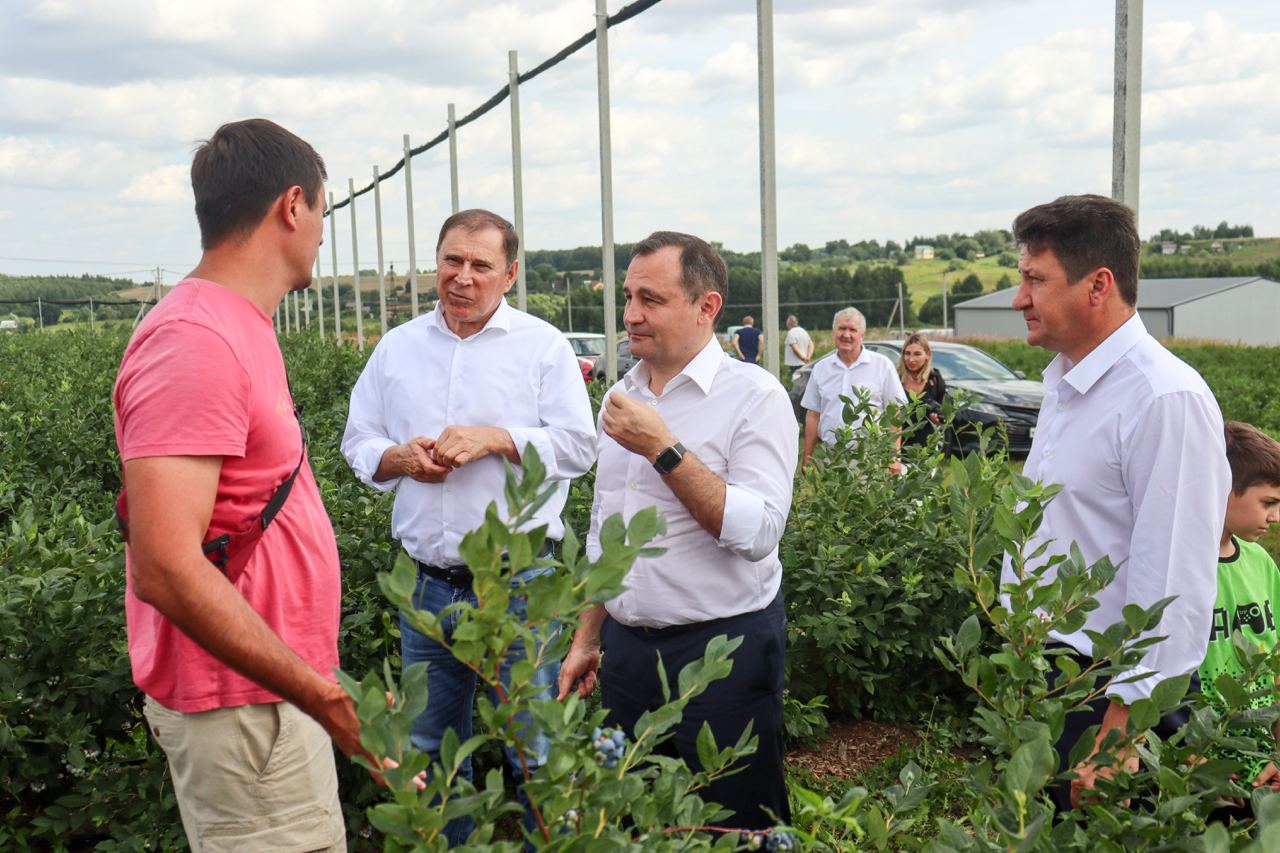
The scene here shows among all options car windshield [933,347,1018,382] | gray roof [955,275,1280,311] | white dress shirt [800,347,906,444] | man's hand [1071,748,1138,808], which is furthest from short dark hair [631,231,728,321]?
gray roof [955,275,1280,311]

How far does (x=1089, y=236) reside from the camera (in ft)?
8.18

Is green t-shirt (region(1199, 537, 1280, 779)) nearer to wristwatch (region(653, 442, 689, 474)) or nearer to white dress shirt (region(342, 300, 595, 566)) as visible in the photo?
wristwatch (region(653, 442, 689, 474))

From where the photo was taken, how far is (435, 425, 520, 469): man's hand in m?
3.35

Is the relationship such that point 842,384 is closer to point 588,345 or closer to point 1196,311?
point 588,345

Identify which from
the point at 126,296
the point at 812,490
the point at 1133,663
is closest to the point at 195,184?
the point at 1133,663

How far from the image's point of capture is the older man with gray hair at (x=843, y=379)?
7.87 m

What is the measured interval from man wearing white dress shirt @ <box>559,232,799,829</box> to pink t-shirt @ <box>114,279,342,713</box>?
2.62 feet

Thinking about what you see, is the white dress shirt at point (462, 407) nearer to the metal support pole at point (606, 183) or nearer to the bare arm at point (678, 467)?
the bare arm at point (678, 467)

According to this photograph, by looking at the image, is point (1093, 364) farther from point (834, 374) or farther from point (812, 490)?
point (834, 374)

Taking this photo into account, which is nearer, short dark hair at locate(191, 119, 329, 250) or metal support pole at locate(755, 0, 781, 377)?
short dark hair at locate(191, 119, 329, 250)

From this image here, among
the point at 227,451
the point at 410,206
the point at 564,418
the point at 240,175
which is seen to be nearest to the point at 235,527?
the point at 227,451

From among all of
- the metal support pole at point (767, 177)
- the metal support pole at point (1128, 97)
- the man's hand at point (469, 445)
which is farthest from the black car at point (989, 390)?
the man's hand at point (469, 445)

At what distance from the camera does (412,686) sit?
1.33 metres

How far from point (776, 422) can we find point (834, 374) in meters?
5.42
